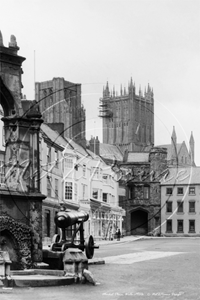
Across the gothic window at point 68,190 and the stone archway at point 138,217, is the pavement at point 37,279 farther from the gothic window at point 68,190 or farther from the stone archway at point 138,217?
the stone archway at point 138,217

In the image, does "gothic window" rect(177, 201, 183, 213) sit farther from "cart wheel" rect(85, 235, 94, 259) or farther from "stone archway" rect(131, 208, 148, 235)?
"cart wheel" rect(85, 235, 94, 259)

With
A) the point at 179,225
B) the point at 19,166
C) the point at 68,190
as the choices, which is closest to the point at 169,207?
the point at 179,225

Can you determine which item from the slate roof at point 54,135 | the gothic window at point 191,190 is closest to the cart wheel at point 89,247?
the slate roof at point 54,135

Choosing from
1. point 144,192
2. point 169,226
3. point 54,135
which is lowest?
point 169,226

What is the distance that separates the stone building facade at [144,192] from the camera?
4503 inches

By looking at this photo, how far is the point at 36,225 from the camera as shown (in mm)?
24953

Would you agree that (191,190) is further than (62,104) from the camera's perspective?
No

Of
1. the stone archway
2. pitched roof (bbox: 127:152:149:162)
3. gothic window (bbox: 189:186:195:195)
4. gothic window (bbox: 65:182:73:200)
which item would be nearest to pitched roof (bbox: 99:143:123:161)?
pitched roof (bbox: 127:152:149:162)

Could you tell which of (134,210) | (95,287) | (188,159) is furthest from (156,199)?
(95,287)

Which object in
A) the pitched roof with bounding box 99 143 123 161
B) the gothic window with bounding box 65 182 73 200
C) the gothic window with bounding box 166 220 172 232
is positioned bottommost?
the gothic window with bounding box 166 220 172 232

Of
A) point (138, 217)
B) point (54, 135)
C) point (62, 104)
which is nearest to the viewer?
point (54, 135)

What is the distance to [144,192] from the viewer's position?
117m

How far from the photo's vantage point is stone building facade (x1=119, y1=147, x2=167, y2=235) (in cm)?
11438

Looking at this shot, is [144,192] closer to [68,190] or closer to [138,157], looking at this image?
[138,157]
